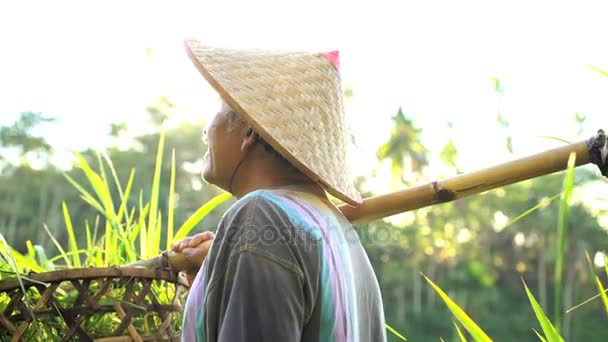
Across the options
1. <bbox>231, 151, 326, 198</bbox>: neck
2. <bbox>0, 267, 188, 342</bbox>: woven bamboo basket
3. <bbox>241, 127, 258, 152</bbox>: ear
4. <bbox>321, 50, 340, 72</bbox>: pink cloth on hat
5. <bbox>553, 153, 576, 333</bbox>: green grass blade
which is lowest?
<bbox>0, 267, 188, 342</bbox>: woven bamboo basket

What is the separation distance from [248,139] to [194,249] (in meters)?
0.22

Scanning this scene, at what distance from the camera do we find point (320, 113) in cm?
97

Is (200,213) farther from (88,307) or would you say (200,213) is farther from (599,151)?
(599,151)

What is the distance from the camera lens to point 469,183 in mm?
1097

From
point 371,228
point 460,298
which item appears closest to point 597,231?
point 460,298

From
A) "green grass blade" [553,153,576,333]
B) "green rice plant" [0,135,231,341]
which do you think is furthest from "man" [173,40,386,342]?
"green grass blade" [553,153,576,333]

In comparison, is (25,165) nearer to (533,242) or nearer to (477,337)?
(533,242)

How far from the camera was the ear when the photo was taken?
3.15 feet

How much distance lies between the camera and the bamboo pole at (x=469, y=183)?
3.38 ft

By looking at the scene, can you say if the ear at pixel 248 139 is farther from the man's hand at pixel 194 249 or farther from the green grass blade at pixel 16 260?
the green grass blade at pixel 16 260

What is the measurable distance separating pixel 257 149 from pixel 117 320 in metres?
0.29

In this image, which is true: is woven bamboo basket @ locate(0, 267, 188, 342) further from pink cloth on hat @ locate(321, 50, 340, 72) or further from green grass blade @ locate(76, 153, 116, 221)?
pink cloth on hat @ locate(321, 50, 340, 72)

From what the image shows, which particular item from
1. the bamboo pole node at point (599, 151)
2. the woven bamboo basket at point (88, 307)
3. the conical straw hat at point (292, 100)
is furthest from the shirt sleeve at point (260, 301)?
the bamboo pole node at point (599, 151)

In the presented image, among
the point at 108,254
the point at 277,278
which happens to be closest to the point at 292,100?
the point at 277,278
